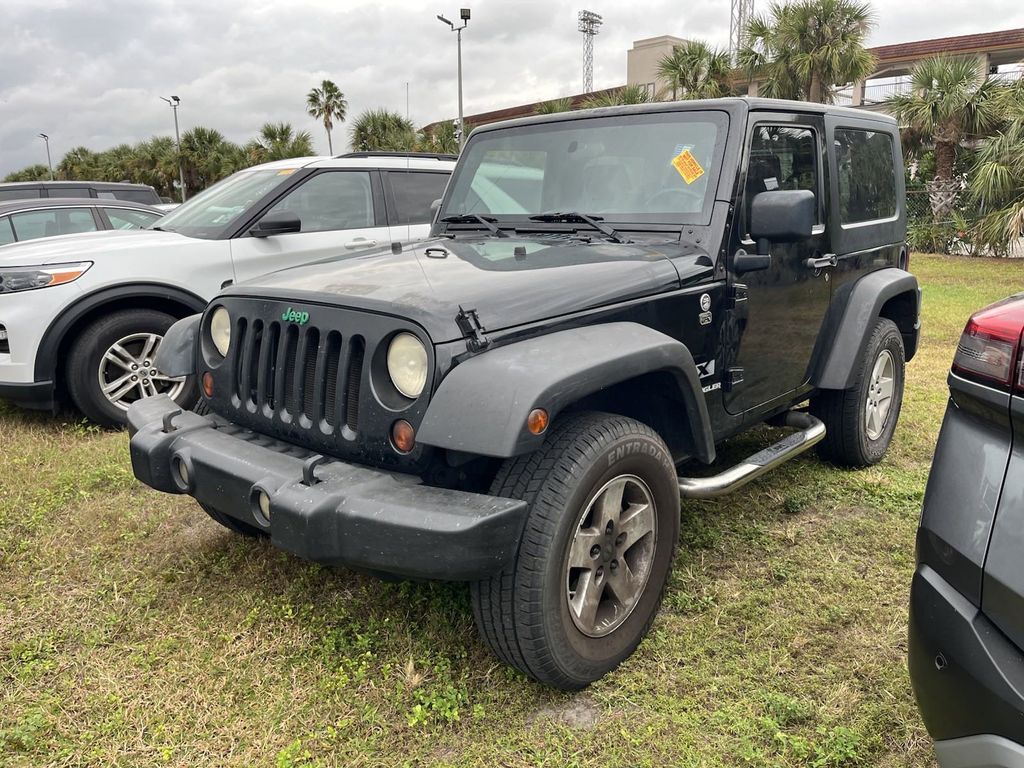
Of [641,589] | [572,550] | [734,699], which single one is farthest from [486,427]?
[734,699]

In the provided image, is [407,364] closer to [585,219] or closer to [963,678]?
[585,219]

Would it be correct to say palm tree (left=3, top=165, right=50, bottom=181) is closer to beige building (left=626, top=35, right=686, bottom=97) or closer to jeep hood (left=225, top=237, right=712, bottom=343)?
beige building (left=626, top=35, right=686, bottom=97)

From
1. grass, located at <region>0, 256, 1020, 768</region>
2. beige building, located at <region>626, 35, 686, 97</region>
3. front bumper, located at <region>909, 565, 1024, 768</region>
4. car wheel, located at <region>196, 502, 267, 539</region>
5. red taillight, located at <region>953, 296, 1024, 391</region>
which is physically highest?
beige building, located at <region>626, 35, 686, 97</region>

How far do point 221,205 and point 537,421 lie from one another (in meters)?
4.65

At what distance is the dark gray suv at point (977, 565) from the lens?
152 centimetres

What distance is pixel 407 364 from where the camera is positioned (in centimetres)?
235

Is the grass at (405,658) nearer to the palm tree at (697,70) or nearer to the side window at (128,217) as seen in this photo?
the side window at (128,217)

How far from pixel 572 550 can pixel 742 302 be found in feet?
4.68

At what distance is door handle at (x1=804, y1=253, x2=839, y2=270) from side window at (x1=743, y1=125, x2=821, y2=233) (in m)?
0.20

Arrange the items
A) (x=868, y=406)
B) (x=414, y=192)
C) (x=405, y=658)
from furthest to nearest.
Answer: (x=414, y=192), (x=868, y=406), (x=405, y=658)

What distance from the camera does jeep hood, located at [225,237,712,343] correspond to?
2428 millimetres

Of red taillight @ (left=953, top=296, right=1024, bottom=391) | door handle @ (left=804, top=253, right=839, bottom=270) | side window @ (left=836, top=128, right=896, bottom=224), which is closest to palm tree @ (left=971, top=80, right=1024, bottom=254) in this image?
side window @ (left=836, top=128, right=896, bottom=224)

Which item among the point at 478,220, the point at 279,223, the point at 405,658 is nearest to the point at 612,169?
the point at 478,220

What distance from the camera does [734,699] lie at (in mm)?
2498
